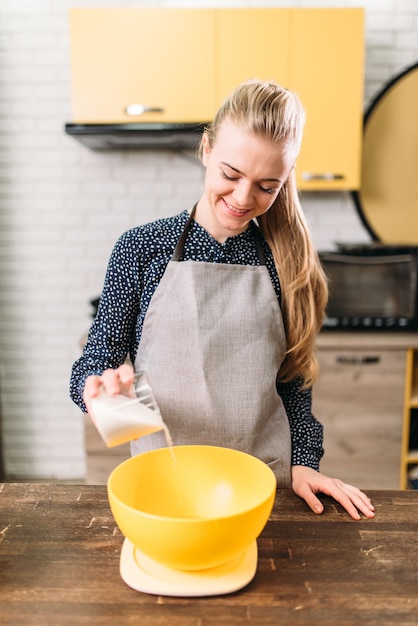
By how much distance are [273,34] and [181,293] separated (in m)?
1.65

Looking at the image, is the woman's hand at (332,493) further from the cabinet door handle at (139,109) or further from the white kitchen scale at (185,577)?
the cabinet door handle at (139,109)

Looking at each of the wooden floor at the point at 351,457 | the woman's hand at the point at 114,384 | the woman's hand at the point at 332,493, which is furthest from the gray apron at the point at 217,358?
the wooden floor at the point at 351,457

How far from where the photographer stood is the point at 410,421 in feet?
8.58

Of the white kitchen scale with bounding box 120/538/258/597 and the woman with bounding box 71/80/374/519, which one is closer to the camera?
the white kitchen scale with bounding box 120/538/258/597

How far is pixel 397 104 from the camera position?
2.81 meters

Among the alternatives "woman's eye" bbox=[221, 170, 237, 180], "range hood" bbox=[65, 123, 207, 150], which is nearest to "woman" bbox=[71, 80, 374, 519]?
"woman's eye" bbox=[221, 170, 237, 180]

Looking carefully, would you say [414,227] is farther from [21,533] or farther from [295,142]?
[21,533]

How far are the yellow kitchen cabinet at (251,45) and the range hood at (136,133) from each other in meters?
0.24

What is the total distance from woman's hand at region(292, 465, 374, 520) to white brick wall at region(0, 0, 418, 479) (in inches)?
77.5


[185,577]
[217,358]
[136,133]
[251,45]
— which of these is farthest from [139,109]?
[185,577]

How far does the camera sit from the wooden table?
29.1 inches

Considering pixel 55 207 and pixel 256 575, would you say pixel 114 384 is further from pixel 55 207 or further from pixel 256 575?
pixel 55 207

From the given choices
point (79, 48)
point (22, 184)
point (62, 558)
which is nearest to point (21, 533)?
point (62, 558)

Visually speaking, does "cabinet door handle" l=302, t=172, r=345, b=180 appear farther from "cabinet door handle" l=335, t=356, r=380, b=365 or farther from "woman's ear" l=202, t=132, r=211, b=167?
"woman's ear" l=202, t=132, r=211, b=167
